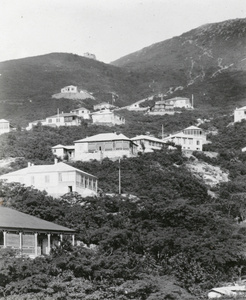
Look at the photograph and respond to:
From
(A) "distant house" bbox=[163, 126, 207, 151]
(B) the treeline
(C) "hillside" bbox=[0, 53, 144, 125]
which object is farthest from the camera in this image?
(C) "hillside" bbox=[0, 53, 144, 125]

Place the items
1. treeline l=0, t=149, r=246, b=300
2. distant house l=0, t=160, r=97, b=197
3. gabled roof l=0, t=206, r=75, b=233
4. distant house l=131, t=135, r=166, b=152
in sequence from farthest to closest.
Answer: distant house l=131, t=135, r=166, b=152, distant house l=0, t=160, r=97, b=197, gabled roof l=0, t=206, r=75, b=233, treeline l=0, t=149, r=246, b=300

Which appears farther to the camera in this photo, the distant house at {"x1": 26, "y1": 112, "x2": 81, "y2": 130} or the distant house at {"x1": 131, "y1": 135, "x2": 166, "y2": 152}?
the distant house at {"x1": 26, "y1": 112, "x2": 81, "y2": 130}

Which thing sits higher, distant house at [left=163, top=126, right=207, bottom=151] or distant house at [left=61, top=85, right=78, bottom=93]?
distant house at [left=61, top=85, right=78, bottom=93]

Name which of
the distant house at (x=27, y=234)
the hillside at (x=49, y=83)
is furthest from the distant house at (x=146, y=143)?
the distant house at (x=27, y=234)

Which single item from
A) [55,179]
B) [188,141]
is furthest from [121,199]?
[188,141]

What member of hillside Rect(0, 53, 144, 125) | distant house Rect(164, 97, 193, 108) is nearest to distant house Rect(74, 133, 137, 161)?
hillside Rect(0, 53, 144, 125)

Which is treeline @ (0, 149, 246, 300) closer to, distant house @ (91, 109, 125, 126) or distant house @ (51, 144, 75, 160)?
distant house @ (51, 144, 75, 160)
